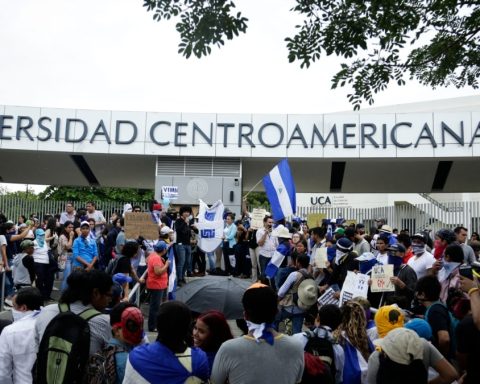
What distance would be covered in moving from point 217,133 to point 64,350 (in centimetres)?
1903

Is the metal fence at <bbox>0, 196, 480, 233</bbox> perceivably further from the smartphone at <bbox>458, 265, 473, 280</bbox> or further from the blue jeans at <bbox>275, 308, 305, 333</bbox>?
the smartphone at <bbox>458, 265, 473, 280</bbox>

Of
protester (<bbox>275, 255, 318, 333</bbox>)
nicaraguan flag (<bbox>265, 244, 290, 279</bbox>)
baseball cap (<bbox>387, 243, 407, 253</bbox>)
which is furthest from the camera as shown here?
nicaraguan flag (<bbox>265, 244, 290, 279</bbox>)

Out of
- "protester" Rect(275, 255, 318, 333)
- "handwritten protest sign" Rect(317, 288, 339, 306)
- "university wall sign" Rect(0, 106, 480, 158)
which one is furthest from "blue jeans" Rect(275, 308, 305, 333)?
"university wall sign" Rect(0, 106, 480, 158)

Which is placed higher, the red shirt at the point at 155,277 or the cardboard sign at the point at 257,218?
the cardboard sign at the point at 257,218

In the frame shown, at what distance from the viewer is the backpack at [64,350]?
369 cm

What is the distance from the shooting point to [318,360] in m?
4.14

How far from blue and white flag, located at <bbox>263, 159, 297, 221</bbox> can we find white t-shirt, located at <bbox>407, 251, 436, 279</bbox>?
3453 millimetres

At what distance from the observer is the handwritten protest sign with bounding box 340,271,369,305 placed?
6977 mm

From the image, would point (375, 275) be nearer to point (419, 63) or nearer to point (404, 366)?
point (419, 63)

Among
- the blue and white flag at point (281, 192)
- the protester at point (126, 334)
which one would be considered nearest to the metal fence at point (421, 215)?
the blue and white flag at point (281, 192)

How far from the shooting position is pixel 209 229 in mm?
13000

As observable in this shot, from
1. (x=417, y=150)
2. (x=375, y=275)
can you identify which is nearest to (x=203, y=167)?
(x=417, y=150)

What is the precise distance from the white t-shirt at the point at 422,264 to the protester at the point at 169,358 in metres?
5.36

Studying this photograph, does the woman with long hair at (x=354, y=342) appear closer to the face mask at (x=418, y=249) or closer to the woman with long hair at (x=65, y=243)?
the face mask at (x=418, y=249)
